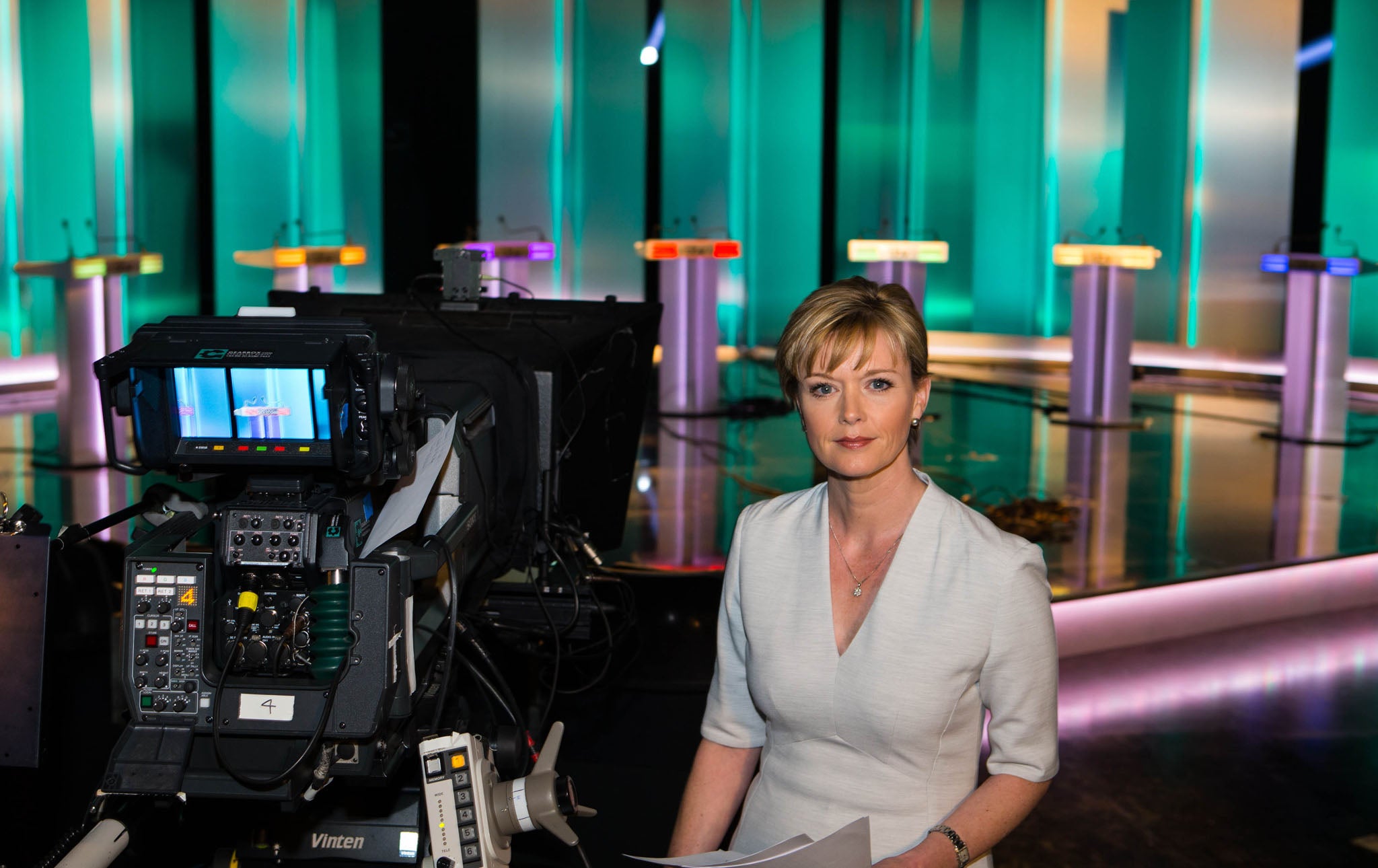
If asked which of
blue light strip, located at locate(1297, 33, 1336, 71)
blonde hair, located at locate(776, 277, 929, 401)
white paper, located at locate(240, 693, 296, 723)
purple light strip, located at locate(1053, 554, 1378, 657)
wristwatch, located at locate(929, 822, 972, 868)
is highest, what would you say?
blue light strip, located at locate(1297, 33, 1336, 71)

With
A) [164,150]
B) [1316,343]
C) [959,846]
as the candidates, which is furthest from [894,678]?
[164,150]

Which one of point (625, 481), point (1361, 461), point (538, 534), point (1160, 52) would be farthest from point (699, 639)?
point (1160, 52)

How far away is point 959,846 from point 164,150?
9377 mm

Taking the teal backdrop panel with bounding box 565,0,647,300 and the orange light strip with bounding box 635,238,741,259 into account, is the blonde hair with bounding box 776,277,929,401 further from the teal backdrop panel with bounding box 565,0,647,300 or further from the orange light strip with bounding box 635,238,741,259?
the teal backdrop panel with bounding box 565,0,647,300

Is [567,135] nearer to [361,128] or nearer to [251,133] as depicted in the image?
[361,128]

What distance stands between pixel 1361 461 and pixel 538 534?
573 cm

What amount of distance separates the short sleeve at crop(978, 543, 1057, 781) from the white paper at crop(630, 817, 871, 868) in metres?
0.19

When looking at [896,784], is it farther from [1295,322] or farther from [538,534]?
[1295,322]

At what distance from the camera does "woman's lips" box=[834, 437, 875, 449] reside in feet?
4.14

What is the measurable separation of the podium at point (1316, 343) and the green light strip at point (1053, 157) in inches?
138

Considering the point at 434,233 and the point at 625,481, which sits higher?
the point at 434,233

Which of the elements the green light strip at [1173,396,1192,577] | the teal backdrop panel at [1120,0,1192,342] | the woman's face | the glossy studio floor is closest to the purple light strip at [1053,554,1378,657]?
the glossy studio floor

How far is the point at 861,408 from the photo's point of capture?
1259 millimetres

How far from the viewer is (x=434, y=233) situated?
1030cm
